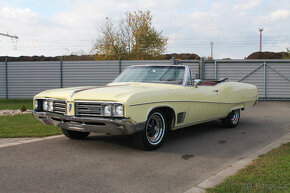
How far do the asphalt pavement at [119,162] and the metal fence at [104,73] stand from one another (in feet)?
31.9

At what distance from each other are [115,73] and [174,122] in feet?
36.7

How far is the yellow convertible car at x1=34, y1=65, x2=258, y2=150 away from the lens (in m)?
4.51

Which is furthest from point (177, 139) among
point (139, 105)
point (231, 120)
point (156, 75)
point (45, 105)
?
point (45, 105)

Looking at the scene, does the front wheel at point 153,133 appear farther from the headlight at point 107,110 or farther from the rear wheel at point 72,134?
the rear wheel at point 72,134

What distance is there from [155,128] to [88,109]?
1.20 metres

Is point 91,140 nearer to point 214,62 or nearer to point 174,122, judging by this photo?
point 174,122

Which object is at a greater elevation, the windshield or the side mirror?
the windshield

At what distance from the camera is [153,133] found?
5215 mm

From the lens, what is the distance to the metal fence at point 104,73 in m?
16.0

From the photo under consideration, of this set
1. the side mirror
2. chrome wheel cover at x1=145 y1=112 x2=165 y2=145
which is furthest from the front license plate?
the side mirror

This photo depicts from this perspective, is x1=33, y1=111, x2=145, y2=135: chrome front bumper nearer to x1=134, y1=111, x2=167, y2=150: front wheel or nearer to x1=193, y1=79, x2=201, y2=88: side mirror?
x1=134, y1=111, x2=167, y2=150: front wheel

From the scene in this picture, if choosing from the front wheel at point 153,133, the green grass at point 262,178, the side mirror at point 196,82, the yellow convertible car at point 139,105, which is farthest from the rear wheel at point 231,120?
the green grass at point 262,178

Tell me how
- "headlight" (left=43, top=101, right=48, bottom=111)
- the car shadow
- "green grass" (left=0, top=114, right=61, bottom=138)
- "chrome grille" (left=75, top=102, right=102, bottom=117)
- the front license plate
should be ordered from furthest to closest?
"green grass" (left=0, top=114, right=61, bottom=138) < the car shadow < "headlight" (left=43, top=101, right=48, bottom=111) < the front license plate < "chrome grille" (left=75, top=102, right=102, bottom=117)

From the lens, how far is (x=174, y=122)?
5438 millimetres
